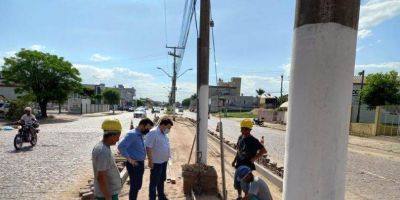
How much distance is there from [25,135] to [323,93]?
1470 centimetres

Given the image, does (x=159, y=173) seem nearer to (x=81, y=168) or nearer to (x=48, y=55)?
(x=81, y=168)

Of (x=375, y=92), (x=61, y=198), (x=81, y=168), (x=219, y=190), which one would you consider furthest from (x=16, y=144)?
(x=375, y=92)

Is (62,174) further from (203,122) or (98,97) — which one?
→ (98,97)

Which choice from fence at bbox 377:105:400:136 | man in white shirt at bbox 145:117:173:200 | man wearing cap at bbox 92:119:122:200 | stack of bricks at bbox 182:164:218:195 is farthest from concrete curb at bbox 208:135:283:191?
fence at bbox 377:105:400:136

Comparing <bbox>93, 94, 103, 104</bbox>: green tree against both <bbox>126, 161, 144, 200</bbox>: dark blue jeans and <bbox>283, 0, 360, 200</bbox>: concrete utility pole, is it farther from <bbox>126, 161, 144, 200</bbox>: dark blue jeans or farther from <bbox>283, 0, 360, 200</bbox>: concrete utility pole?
<bbox>283, 0, 360, 200</bbox>: concrete utility pole

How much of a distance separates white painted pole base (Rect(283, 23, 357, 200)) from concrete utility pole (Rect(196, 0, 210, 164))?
7.55 meters

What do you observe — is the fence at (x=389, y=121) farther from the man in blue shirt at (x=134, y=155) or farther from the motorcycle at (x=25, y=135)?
the man in blue shirt at (x=134, y=155)

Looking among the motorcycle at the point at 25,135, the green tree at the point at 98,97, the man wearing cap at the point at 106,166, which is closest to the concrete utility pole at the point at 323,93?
the man wearing cap at the point at 106,166

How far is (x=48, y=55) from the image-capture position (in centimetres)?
3975

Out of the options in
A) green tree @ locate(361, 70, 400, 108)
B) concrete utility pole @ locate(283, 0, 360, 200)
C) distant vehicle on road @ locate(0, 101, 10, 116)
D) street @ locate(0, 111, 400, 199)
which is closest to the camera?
concrete utility pole @ locate(283, 0, 360, 200)

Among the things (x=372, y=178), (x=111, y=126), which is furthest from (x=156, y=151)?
(x=372, y=178)

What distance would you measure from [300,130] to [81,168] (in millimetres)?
9495

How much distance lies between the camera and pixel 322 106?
2242 millimetres

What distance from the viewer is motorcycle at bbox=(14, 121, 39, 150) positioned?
14.2 metres
